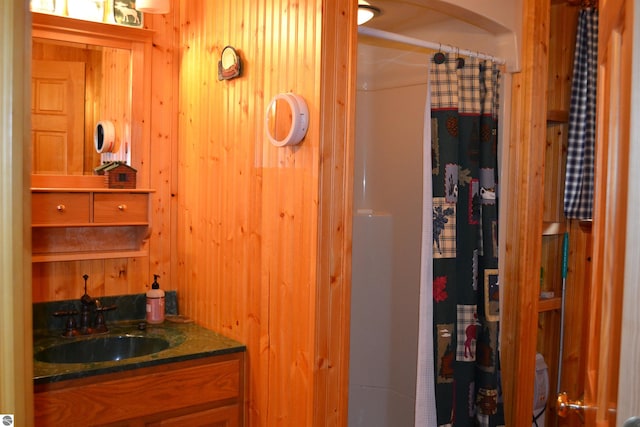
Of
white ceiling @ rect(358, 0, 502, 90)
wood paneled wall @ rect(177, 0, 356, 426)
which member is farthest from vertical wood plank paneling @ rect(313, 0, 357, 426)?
white ceiling @ rect(358, 0, 502, 90)

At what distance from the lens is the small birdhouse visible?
2.70 m

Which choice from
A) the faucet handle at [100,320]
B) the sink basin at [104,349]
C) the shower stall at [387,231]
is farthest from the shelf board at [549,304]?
the faucet handle at [100,320]

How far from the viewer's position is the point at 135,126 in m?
2.82

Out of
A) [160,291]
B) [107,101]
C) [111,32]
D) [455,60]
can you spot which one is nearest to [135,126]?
[107,101]

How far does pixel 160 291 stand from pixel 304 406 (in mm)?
1045

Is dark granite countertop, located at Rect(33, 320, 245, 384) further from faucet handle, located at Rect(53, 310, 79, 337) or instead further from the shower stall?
the shower stall

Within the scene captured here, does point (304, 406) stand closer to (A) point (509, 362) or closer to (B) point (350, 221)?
(B) point (350, 221)

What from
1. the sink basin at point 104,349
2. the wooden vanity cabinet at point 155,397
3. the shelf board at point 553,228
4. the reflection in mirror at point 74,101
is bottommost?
the wooden vanity cabinet at point 155,397

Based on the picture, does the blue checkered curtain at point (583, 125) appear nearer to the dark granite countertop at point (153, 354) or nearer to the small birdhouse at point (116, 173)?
the dark granite countertop at point (153, 354)

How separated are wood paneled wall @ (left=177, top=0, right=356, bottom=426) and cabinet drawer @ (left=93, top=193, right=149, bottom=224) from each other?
0.74 feet

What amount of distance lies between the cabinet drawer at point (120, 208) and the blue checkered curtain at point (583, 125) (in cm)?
204

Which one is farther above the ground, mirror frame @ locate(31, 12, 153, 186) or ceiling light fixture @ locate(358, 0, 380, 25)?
ceiling light fixture @ locate(358, 0, 380, 25)

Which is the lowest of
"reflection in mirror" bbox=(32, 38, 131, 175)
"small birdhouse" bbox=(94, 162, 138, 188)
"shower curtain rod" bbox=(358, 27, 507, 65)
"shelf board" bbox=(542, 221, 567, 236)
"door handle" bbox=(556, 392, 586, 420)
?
"door handle" bbox=(556, 392, 586, 420)

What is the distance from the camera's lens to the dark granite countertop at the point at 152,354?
2133 mm
